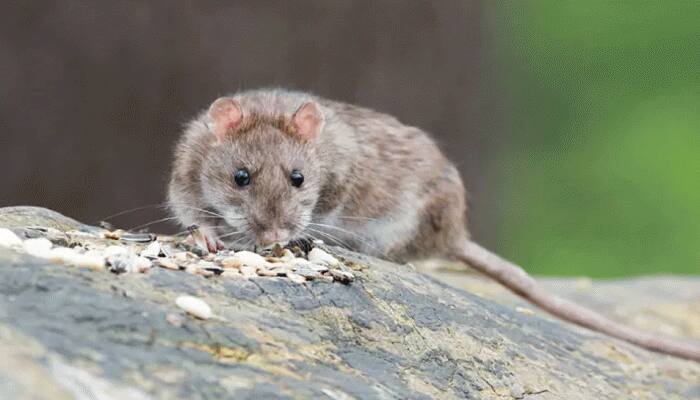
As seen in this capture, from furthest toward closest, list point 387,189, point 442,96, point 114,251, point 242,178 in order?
point 442,96
point 387,189
point 242,178
point 114,251

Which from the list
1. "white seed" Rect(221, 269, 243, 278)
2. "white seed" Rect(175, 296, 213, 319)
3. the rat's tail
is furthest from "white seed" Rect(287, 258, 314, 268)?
the rat's tail

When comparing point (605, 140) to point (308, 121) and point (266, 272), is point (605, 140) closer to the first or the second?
point (308, 121)

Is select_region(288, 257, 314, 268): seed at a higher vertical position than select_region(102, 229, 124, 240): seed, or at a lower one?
higher

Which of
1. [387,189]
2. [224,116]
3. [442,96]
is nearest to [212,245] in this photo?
[224,116]

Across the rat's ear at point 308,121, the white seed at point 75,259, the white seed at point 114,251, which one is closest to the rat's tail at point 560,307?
the rat's ear at point 308,121

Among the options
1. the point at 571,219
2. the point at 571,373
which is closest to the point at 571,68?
the point at 571,219

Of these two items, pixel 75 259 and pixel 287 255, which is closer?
pixel 75 259

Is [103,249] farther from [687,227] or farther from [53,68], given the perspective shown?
[687,227]

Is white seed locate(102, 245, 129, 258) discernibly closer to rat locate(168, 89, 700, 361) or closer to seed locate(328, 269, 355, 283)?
seed locate(328, 269, 355, 283)

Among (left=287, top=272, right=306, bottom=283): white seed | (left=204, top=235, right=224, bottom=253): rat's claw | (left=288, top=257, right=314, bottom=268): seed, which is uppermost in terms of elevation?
(left=288, top=257, right=314, bottom=268): seed
